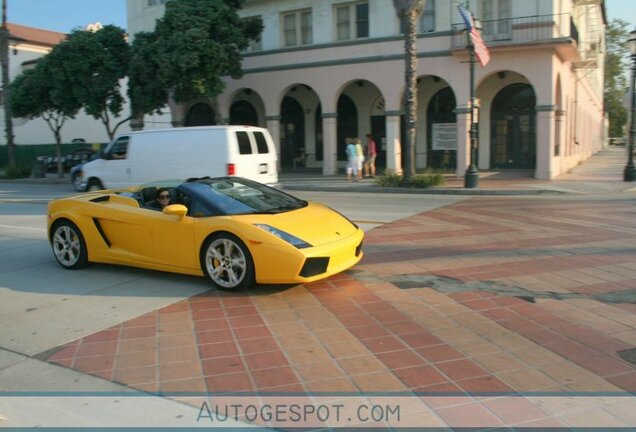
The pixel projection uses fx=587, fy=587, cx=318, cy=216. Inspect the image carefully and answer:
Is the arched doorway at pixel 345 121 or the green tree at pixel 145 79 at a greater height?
the green tree at pixel 145 79

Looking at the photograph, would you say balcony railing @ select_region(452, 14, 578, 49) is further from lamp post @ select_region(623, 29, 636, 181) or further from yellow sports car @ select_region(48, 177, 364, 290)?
yellow sports car @ select_region(48, 177, 364, 290)

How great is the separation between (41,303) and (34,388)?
234cm

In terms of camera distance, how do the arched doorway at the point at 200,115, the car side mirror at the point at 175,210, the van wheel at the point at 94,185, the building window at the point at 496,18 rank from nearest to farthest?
the car side mirror at the point at 175,210, the van wheel at the point at 94,185, the building window at the point at 496,18, the arched doorway at the point at 200,115

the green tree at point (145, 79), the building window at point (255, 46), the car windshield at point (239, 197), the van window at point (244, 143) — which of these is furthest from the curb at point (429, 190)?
the car windshield at point (239, 197)

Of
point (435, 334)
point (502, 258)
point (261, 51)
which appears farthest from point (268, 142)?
point (261, 51)

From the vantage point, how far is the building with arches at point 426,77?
22.8m

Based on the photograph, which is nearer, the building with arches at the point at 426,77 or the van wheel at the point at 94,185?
the van wheel at the point at 94,185

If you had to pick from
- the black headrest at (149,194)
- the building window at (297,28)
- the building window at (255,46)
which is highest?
the building window at (297,28)

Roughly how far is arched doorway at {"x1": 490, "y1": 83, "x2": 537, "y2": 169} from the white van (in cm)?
1490

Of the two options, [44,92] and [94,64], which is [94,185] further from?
[44,92]

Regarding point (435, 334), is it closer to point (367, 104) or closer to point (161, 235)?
point (161, 235)

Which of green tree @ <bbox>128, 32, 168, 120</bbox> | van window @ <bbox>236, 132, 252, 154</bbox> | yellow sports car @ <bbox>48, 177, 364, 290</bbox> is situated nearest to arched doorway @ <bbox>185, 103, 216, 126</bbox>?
green tree @ <bbox>128, 32, 168, 120</bbox>

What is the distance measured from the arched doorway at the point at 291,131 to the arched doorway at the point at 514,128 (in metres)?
10.5

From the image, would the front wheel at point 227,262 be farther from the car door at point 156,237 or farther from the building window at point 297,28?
the building window at point 297,28
